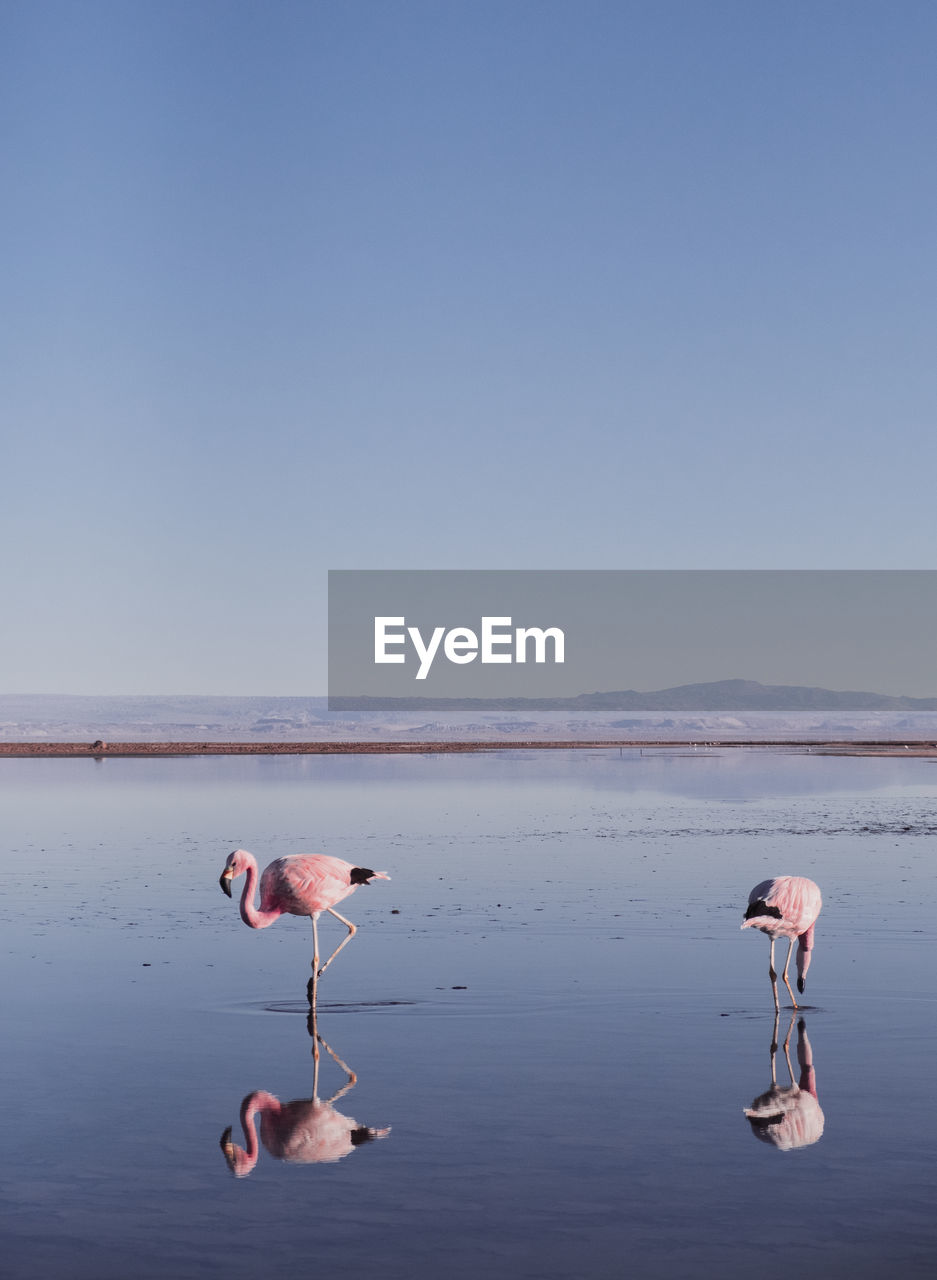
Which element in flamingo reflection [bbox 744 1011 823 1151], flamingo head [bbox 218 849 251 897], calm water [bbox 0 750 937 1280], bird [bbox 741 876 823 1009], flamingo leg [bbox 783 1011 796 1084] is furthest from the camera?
flamingo head [bbox 218 849 251 897]

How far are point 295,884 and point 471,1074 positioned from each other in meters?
3.90

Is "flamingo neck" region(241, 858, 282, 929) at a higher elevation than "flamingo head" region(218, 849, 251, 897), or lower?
lower

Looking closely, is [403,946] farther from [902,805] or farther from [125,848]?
[902,805]

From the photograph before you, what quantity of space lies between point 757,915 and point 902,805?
24633mm

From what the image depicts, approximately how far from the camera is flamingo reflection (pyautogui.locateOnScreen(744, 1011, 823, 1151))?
8.26 m

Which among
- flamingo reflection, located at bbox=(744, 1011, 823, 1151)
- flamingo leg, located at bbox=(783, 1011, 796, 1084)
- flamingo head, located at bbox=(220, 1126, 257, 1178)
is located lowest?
flamingo head, located at bbox=(220, 1126, 257, 1178)

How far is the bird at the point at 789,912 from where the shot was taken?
1230 cm

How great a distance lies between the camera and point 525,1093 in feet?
30.1

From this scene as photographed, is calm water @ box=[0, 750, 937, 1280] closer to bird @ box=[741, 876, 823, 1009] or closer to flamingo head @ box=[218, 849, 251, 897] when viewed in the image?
bird @ box=[741, 876, 823, 1009]

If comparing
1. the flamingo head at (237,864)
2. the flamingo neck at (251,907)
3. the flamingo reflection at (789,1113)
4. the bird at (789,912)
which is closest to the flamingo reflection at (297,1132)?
the flamingo reflection at (789,1113)

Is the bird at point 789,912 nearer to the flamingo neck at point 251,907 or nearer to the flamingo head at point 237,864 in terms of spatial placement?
the flamingo neck at point 251,907

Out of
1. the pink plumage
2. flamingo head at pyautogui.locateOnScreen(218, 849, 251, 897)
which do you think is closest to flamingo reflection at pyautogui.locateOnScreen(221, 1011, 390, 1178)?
the pink plumage

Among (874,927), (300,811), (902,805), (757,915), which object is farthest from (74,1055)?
(902,805)

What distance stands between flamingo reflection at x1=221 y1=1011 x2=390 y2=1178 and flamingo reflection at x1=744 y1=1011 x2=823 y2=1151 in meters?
2.11
